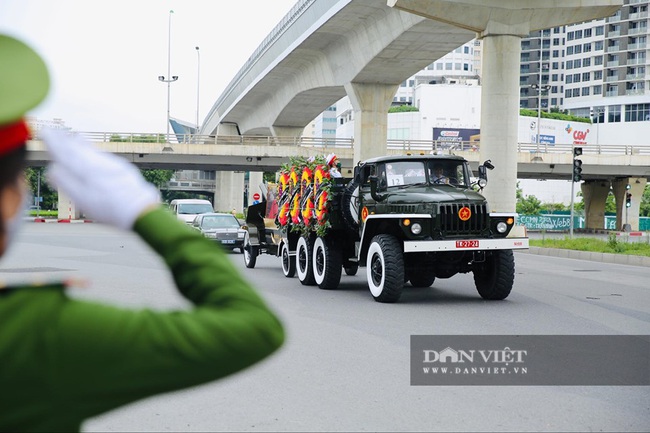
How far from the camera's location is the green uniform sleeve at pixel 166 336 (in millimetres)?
1632

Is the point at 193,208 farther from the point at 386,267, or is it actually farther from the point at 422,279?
the point at 386,267

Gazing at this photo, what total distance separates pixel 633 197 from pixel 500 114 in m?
38.2

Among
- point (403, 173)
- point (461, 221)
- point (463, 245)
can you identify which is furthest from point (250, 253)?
point (463, 245)

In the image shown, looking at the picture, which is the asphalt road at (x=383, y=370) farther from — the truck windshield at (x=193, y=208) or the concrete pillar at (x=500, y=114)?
the truck windshield at (x=193, y=208)

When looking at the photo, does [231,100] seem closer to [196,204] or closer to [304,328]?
[196,204]

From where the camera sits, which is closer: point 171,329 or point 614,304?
point 171,329

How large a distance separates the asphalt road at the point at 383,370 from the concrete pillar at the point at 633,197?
174 feet

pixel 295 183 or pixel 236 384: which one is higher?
pixel 295 183

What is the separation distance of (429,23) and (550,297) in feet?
74.1

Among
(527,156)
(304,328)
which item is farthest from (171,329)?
(527,156)

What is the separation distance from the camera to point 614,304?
1370cm


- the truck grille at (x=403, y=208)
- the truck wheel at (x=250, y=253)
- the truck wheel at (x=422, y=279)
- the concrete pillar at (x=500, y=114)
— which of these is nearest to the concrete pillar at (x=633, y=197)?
the concrete pillar at (x=500, y=114)

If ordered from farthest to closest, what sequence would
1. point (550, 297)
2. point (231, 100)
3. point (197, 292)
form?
point (231, 100) < point (550, 297) < point (197, 292)

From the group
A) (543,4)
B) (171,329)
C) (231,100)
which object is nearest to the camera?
(171,329)
